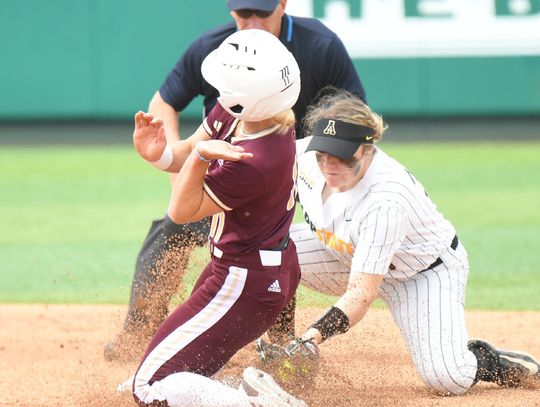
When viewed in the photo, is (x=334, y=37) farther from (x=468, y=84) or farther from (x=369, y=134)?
(x=468, y=84)

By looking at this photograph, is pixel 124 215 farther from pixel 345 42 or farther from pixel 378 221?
pixel 378 221

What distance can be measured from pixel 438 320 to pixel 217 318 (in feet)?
4.20

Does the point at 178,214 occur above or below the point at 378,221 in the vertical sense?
above

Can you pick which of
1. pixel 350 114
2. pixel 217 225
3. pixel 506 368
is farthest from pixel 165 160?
pixel 506 368

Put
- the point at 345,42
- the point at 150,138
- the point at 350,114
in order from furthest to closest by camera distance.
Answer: the point at 345,42, the point at 350,114, the point at 150,138

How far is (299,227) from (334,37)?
125cm

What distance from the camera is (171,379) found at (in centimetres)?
409

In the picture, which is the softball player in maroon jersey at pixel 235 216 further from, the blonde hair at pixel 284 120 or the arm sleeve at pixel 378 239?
the arm sleeve at pixel 378 239

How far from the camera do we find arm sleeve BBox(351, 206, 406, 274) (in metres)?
4.59

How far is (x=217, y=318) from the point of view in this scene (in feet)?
13.7

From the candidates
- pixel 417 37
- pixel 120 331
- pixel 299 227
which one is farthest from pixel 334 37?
pixel 417 37

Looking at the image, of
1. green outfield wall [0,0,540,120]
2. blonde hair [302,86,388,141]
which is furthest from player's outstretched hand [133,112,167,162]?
green outfield wall [0,0,540,120]

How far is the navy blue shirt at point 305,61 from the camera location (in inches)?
234

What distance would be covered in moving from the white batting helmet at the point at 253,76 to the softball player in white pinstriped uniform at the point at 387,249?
69cm
